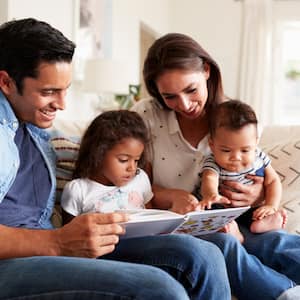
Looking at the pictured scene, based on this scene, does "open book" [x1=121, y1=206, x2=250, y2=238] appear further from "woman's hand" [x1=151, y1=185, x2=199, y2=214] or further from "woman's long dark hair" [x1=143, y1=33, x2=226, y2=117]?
"woman's long dark hair" [x1=143, y1=33, x2=226, y2=117]

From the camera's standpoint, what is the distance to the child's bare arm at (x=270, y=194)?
63.7 inches

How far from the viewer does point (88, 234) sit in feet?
3.79

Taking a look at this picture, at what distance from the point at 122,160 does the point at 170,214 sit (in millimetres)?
389

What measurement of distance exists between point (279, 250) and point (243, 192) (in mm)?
237

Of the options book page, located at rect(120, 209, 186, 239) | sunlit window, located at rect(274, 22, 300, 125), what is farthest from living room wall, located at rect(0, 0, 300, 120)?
book page, located at rect(120, 209, 186, 239)

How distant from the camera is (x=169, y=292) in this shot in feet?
3.37

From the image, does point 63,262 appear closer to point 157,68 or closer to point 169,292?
point 169,292

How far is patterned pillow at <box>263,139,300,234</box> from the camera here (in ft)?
5.72

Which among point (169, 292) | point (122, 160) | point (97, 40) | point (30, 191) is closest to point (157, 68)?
point (122, 160)

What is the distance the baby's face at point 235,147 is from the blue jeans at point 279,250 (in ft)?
0.79

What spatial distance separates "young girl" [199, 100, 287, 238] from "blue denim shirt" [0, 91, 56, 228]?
0.49 m

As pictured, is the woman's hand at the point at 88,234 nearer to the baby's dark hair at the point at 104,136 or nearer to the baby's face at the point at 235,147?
the baby's dark hair at the point at 104,136

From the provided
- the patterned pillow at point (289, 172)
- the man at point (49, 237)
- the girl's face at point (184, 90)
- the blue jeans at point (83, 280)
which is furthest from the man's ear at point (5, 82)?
the patterned pillow at point (289, 172)

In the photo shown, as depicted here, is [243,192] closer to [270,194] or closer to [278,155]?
[270,194]
